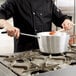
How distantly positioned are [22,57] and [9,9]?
0.49m

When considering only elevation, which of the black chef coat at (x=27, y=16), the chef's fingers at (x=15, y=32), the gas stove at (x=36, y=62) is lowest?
the gas stove at (x=36, y=62)

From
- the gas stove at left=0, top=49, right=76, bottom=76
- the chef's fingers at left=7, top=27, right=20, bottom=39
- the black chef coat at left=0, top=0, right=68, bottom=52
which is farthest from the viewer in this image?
Answer: the black chef coat at left=0, top=0, right=68, bottom=52

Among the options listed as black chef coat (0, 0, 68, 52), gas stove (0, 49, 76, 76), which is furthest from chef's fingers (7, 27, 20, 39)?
black chef coat (0, 0, 68, 52)

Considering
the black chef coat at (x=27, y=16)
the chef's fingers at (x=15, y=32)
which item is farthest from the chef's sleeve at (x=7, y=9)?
the chef's fingers at (x=15, y=32)

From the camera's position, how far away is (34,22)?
4.38 ft

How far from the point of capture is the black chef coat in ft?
4.33

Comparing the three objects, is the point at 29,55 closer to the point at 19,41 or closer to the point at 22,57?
the point at 22,57

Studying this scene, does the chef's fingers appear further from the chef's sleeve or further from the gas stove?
the chef's sleeve

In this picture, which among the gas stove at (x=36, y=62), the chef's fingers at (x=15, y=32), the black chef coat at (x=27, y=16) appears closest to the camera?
the gas stove at (x=36, y=62)

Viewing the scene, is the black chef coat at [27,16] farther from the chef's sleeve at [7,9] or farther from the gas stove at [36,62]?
the gas stove at [36,62]

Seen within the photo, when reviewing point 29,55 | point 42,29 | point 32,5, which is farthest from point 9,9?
point 29,55

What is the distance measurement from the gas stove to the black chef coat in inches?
11.0

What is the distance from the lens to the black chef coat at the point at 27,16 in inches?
52.0

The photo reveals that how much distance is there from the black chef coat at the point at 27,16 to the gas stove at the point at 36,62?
0.91 feet
